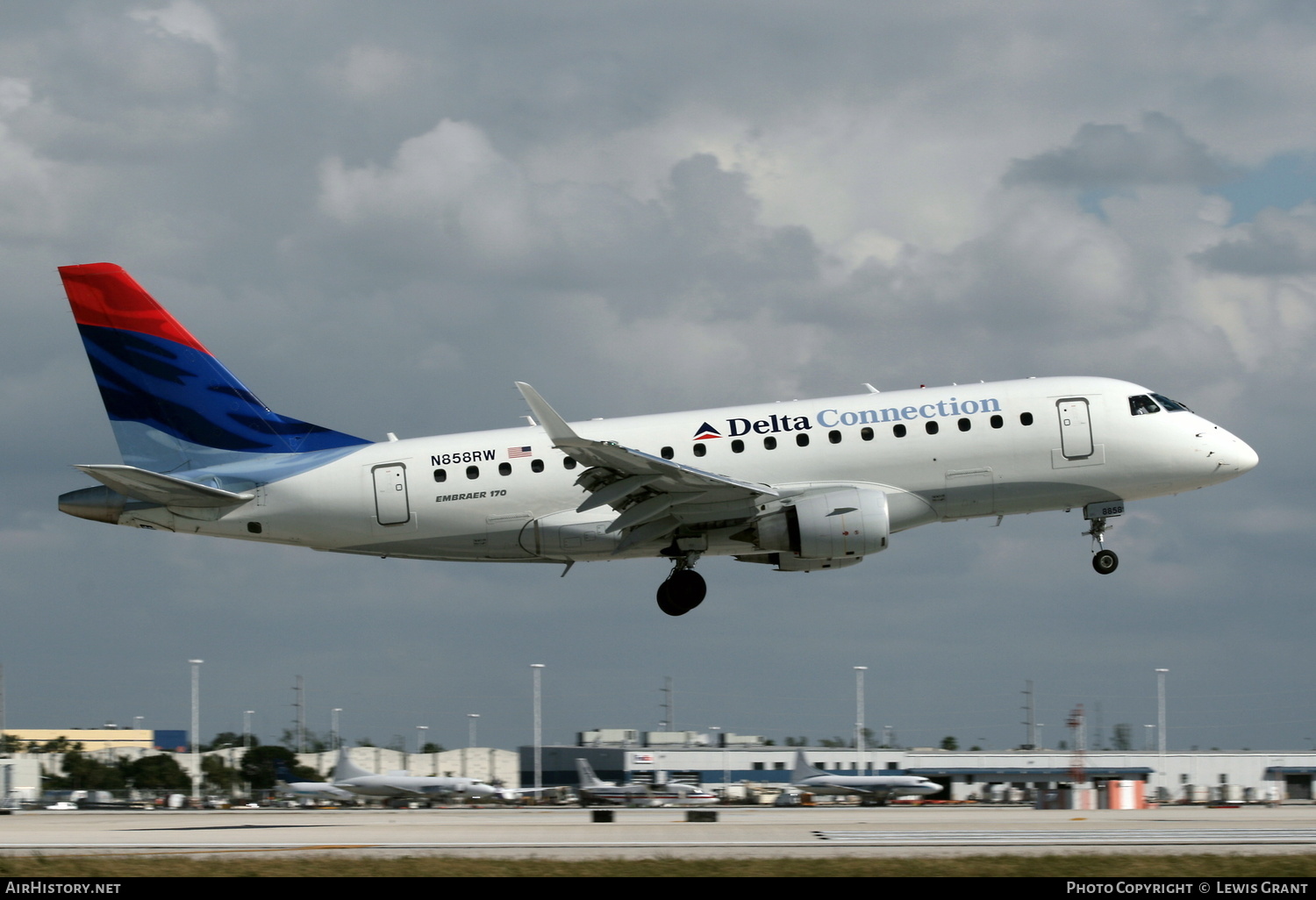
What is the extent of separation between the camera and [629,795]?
232 ft

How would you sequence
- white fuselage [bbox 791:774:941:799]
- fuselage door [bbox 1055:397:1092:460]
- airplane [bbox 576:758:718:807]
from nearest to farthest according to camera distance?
fuselage door [bbox 1055:397:1092:460] < airplane [bbox 576:758:718:807] < white fuselage [bbox 791:774:941:799]

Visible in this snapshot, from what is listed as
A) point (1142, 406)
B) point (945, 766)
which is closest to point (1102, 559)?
point (1142, 406)

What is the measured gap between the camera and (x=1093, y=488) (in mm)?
38750

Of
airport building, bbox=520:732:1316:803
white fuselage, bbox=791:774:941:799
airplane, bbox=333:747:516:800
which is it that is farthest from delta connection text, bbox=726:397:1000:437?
airport building, bbox=520:732:1316:803

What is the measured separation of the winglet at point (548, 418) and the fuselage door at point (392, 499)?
637cm

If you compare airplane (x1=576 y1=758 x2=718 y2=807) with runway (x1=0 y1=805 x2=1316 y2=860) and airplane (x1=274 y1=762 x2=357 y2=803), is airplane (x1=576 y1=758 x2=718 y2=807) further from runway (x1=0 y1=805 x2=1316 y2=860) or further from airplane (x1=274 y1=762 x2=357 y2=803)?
runway (x1=0 y1=805 x2=1316 y2=860)

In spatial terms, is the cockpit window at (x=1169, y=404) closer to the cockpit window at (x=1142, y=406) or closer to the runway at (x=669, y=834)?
the cockpit window at (x=1142, y=406)

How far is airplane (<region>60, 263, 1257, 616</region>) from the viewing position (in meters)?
37.5

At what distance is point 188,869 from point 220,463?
16.0 m

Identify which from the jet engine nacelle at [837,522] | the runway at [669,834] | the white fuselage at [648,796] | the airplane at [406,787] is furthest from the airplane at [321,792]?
the jet engine nacelle at [837,522]

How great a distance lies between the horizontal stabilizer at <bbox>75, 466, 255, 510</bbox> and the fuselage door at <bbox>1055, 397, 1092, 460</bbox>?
21.9 meters

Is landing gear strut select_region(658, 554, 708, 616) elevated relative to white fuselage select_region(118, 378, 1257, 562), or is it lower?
lower

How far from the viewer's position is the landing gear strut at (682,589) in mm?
39875
